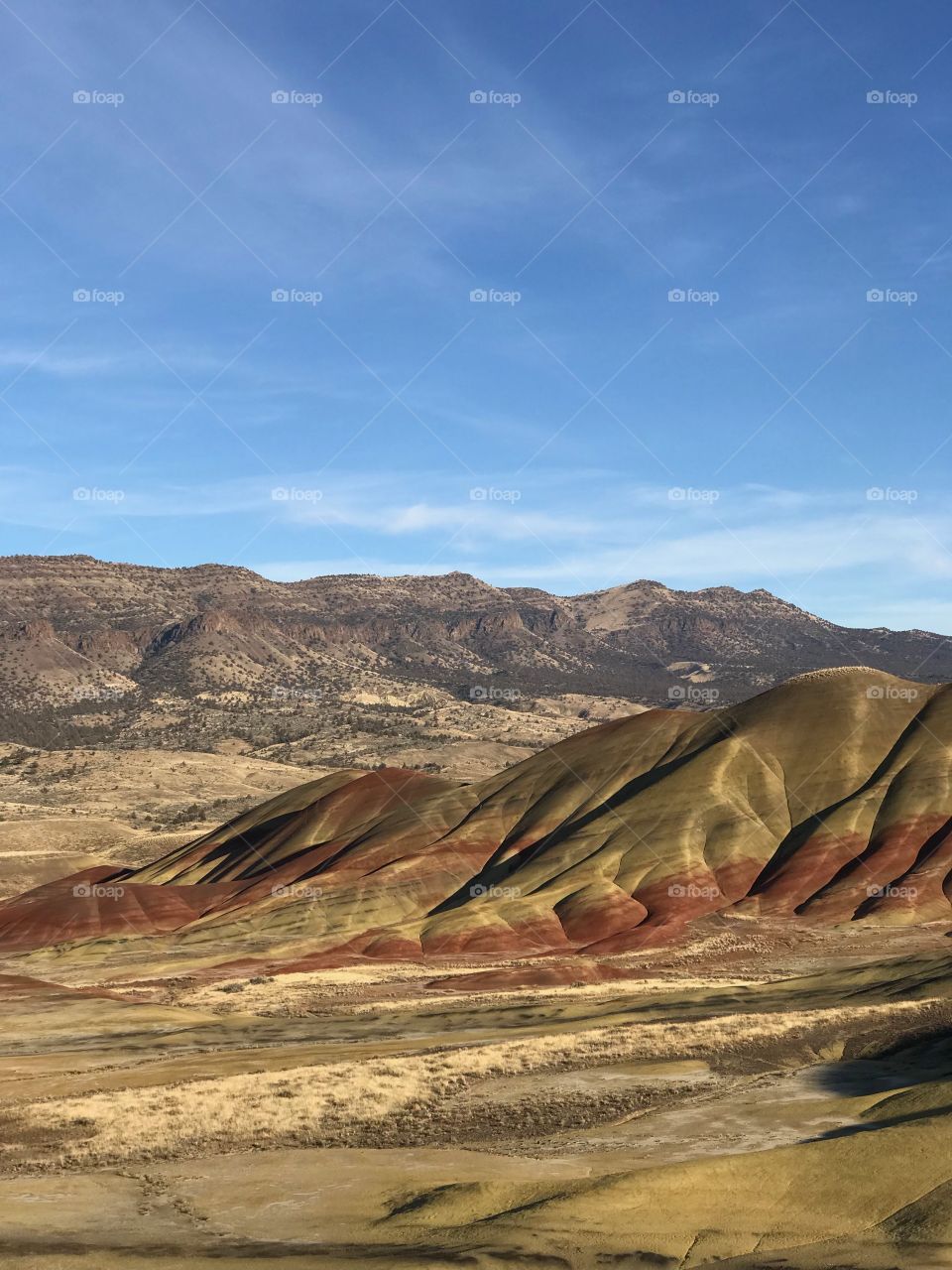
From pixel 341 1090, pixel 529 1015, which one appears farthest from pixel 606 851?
pixel 341 1090

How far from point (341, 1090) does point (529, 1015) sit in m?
19.6

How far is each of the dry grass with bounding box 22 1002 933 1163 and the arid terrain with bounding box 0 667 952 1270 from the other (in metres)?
0.18

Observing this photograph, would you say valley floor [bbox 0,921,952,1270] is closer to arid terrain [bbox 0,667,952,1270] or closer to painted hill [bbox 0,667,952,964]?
arid terrain [bbox 0,667,952,1270]

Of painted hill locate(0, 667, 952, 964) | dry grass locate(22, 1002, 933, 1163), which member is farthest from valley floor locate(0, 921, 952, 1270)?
painted hill locate(0, 667, 952, 964)

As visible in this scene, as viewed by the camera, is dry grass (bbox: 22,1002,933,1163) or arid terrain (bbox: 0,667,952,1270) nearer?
arid terrain (bbox: 0,667,952,1270)

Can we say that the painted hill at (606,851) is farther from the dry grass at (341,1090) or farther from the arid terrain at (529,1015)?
the dry grass at (341,1090)

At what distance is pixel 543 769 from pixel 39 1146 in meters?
98.9

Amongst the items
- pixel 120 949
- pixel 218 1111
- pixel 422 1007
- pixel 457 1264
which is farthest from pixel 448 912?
pixel 457 1264

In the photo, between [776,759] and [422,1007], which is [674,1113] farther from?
[776,759]

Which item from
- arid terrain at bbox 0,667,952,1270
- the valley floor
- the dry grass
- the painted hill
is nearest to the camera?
the valley floor

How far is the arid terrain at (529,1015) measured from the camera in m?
27.8

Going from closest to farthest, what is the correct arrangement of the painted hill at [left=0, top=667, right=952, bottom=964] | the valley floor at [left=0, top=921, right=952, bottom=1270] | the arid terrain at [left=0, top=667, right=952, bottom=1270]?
the valley floor at [left=0, top=921, right=952, bottom=1270] → the arid terrain at [left=0, top=667, right=952, bottom=1270] → the painted hill at [left=0, top=667, right=952, bottom=964]

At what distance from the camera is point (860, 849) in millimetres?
106562

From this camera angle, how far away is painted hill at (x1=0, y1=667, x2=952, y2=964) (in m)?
99.2
